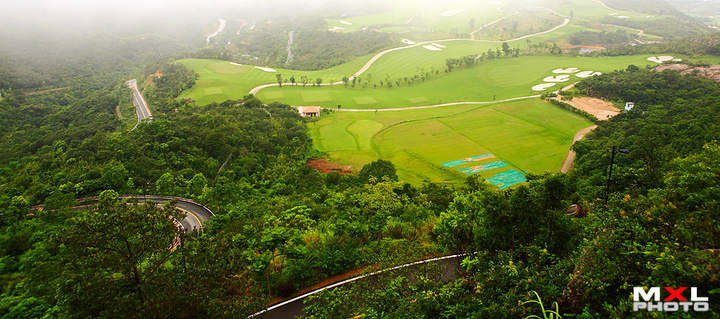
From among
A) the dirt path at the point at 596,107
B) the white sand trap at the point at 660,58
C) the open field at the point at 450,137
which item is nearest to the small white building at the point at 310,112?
the open field at the point at 450,137

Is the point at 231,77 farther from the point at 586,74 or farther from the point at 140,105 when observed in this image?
the point at 586,74

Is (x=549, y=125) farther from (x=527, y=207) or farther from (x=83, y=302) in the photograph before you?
(x=83, y=302)

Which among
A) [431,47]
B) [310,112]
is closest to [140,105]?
[310,112]

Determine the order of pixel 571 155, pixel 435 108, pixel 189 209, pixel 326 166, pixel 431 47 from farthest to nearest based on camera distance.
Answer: pixel 431 47
pixel 435 108
pixel 326 166
pixel 571 155
pixel 189 209

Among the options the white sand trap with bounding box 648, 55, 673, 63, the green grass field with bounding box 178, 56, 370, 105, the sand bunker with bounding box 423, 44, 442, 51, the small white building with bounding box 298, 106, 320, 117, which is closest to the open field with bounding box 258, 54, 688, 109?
the white sand trap with bounding box 648, 55, 673, 63

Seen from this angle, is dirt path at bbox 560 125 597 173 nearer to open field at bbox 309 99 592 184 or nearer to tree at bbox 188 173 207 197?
open field at bbox 309 99 592 184

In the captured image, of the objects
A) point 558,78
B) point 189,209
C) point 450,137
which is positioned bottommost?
point 450,137
